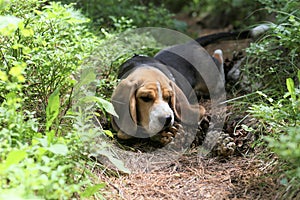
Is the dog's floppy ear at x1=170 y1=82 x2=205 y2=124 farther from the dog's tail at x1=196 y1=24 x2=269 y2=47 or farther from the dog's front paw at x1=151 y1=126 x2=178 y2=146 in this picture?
the dog's tail at x1=196 y1=24 x2=269 y2=47

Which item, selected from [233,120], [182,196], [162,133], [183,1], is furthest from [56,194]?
[183,1]

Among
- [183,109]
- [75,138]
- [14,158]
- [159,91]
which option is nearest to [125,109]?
[159,91]

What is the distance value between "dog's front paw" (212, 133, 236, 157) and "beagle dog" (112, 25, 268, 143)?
1.42 feet

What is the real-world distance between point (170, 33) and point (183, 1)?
225 cm

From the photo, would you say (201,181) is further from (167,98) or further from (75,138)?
(75,138)

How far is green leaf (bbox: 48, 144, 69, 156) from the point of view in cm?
259

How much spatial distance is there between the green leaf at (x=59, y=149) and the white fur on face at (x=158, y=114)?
1.38 metres

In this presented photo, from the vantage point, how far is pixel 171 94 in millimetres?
4188

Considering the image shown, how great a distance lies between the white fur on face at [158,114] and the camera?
3887mm

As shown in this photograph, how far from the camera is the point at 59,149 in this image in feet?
8.59

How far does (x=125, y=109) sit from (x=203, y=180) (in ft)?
3.30

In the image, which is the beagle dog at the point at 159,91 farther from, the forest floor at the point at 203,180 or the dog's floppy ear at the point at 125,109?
the forest floor at the point at 203,180

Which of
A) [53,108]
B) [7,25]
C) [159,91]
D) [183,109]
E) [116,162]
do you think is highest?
[7,25]

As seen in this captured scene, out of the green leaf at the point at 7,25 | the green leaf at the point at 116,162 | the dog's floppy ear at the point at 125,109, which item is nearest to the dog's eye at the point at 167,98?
the dog's floppy ear at the point at 125,109
